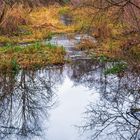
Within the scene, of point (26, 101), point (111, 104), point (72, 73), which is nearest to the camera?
point (111, 104)

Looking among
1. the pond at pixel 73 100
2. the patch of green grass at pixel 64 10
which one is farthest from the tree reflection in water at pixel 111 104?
the patch of green grass at pixel 64 10

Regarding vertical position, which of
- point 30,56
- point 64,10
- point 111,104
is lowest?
point 111,104

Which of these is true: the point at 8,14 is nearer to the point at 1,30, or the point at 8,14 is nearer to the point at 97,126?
the point at 1,30

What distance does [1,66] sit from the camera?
53.7 ft

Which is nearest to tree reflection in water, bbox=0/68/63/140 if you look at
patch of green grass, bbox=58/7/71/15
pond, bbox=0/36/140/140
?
pond, bbox=0/36/140/140

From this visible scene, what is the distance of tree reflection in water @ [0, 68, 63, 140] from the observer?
11.7 meters

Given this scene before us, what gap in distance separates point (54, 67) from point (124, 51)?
2.73 m

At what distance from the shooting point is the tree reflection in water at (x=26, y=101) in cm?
1171

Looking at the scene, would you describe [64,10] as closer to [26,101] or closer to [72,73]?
[72,73]

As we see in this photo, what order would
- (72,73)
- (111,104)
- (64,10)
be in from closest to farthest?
(111,104) < (72,73) < (64,10)

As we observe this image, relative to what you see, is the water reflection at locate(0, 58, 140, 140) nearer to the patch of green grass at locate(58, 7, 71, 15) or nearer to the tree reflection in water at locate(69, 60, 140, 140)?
the tree reflection in water at locate(69, 60, 140, 140)

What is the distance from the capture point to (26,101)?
1382cm

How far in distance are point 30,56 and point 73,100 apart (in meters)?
3.89

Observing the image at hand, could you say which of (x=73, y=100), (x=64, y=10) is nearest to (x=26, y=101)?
(x=73, y=100)
